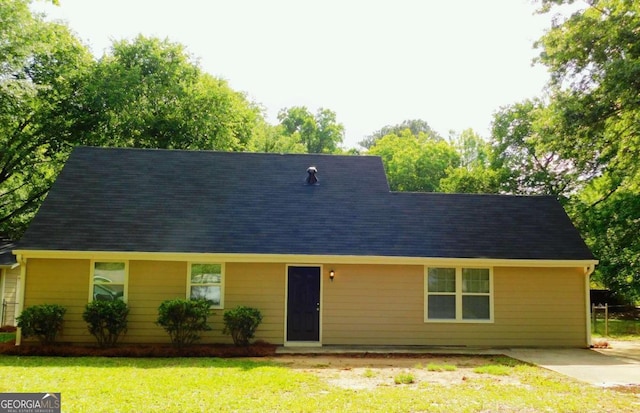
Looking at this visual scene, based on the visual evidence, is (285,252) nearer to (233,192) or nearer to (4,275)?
(233,192)

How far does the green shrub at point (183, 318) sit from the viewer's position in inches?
510

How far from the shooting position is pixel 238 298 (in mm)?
13953

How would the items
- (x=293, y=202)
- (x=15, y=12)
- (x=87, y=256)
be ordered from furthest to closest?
(x=15, y=12) < (x=293, y=202) < (x=87, y=256)

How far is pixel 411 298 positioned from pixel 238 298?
4497mm

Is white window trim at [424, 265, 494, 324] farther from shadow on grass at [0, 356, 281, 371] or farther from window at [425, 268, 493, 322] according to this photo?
shadow on grass at [0, 356, 281, 371]

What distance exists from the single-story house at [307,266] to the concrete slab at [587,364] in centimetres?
105

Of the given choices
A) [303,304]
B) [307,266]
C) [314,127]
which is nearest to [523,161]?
[307,266]

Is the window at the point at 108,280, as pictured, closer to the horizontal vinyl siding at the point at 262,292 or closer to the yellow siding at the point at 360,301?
the yellow siding at the point at 360,301

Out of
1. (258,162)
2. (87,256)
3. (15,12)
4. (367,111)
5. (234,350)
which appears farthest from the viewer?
→ (367,111)

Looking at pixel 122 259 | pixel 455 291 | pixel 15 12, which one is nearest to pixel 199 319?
Result: pixel 122 259

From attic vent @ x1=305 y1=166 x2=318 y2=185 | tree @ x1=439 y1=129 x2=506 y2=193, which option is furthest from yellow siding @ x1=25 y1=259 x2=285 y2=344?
tree @ x1=439 y1=129 x2=506 y2=193

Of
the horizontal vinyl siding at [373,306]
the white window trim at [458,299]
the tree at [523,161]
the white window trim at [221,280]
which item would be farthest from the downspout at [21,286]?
the tree at [523,161]

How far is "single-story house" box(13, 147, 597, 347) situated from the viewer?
13.7m

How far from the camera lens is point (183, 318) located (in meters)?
13.0
